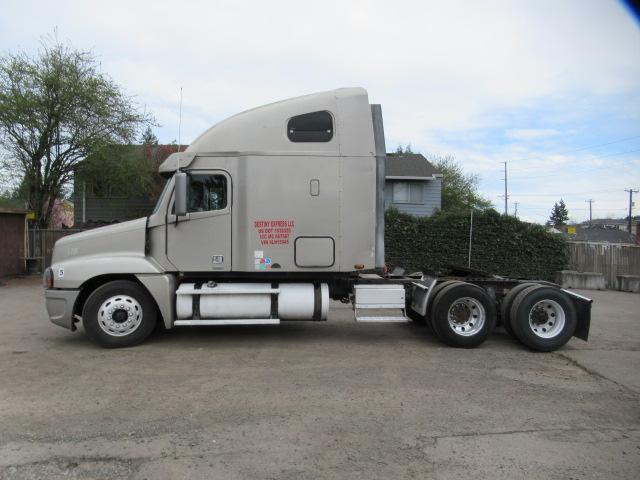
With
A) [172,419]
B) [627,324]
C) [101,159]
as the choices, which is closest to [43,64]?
[101,159]

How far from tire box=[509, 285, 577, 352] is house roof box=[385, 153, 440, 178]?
22.5m

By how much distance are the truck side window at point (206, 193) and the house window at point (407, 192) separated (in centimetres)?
2386

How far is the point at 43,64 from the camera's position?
1808 cm

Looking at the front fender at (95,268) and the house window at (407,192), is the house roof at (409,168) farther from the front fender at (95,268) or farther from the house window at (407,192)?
the front fender at (95,268)

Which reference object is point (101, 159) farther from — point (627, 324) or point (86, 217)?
point (627, 324)

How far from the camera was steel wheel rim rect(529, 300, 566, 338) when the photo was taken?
292 inches

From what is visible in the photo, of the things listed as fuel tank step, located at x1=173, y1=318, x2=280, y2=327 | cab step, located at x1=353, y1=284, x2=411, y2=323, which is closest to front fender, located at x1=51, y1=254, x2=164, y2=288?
fuel tank step, located at x1=173, y1=318, x2=280, y2=327

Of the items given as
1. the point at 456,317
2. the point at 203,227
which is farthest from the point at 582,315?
the point at 203,227

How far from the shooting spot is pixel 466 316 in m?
7.57

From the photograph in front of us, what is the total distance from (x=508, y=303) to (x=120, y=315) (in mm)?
5743

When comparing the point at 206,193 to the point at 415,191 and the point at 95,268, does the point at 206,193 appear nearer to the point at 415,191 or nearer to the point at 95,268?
the point at 95,268

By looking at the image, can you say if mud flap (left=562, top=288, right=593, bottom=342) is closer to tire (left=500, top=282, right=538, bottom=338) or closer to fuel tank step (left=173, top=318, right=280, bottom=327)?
tire (left=500, top=282, right=538, bottom=338)

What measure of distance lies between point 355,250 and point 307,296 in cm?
100

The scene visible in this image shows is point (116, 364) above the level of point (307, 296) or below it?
below
